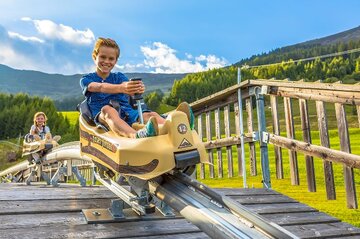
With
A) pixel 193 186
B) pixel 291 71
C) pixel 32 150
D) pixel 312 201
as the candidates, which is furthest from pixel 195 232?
pixel 291 71

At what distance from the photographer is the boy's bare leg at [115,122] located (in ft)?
6.71

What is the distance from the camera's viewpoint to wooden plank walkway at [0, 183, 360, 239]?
6.70 feet

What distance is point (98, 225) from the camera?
216cm

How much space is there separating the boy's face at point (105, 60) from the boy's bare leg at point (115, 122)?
404 millimetres

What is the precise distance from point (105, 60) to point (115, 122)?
1.90ft

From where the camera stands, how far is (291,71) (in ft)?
202

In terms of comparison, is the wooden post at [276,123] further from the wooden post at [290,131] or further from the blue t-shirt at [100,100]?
the blue t-shirt at [100,100]

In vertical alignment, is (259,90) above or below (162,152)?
above

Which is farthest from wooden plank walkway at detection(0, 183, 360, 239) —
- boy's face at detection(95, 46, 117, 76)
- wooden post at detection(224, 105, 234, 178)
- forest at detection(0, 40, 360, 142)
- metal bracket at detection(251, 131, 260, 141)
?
forest at detection(0, 40, 360, 142)

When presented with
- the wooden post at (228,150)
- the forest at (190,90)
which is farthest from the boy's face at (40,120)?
the forest at (190,90)

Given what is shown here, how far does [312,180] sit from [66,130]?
49.7 meters

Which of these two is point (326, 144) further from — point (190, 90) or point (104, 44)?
point (190, 90)

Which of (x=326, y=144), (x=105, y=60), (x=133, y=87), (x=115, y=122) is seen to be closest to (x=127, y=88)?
(x=133, y=87)

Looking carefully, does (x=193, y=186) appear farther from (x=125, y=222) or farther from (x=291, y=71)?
(x=291, y=71)
